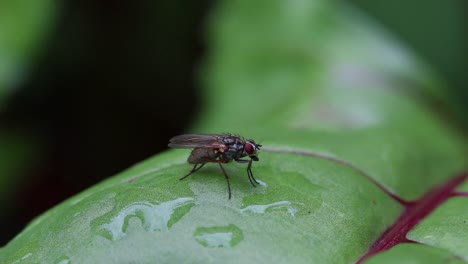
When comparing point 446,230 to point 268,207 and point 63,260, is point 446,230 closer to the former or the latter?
point 268,207

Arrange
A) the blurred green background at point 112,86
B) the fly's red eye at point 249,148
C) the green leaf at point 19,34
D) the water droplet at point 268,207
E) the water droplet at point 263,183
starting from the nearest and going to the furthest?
the water droplet at point 268,207, the water droplet at point 263,183, the fly's red eye at point 249,148, the green leaf at point 19,34, the blurred green background at point 112,86

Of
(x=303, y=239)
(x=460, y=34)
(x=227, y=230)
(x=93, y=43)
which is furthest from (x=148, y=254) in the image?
(x=460, y=34)

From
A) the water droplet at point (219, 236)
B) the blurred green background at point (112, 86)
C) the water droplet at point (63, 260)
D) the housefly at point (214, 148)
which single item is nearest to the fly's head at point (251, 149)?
the housefly at point (214, 148)

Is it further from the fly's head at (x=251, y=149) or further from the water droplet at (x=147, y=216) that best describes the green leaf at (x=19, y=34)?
the water droplet at (x=147, y=216)

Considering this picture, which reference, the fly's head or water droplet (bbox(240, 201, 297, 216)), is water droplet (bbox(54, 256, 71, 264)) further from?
the fly's head

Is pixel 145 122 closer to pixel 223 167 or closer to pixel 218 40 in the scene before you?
pixel 218 40

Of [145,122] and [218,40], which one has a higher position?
[218,40]
